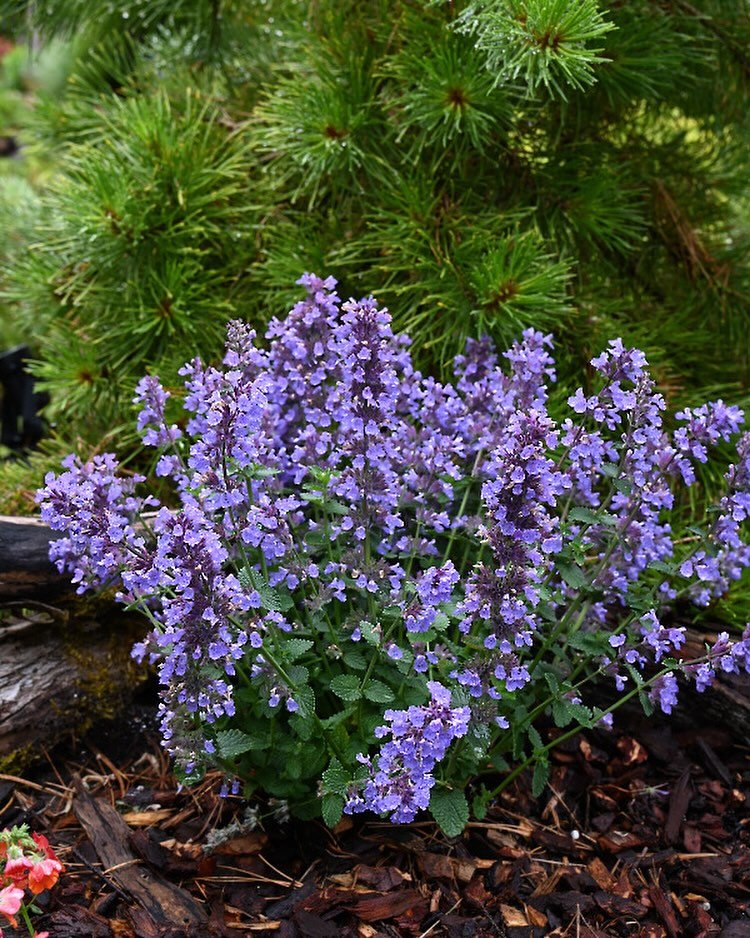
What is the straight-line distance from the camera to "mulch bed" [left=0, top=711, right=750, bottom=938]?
1640 mm

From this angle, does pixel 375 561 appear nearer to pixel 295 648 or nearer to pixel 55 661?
pixel 295 648

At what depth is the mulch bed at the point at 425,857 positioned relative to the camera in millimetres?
1640

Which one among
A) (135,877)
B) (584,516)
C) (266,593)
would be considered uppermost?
(584,516)

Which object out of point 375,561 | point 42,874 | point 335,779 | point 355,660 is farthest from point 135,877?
point 375,561

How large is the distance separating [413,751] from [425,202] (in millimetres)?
1388

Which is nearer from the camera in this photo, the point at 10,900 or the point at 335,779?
the point at 10,900

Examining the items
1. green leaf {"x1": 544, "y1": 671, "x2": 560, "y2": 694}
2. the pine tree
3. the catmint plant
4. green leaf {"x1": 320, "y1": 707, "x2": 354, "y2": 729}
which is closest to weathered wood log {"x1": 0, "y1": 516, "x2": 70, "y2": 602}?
the catmint plant

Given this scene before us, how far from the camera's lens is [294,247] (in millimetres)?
2434

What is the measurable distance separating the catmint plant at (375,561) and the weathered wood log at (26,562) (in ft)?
0.82

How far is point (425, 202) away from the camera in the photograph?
230 centimetres

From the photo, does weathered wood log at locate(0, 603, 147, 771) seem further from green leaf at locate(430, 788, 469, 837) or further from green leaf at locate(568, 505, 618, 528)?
green leaf at locate(568, 505, 618, 528)

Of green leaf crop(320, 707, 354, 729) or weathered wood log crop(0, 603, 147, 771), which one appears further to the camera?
weathered wood log crop(0, 603, 147, 771)

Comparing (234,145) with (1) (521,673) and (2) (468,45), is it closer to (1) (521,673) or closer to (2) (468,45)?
(2) (468,45)

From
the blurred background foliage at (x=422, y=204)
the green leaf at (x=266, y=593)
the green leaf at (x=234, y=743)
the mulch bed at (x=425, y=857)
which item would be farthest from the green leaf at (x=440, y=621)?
the blurred background foliage at (x=422, y=204)
